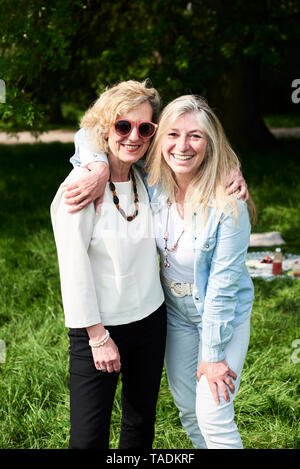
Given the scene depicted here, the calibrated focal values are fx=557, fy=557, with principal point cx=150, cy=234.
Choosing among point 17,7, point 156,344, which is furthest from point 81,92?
point 156,344

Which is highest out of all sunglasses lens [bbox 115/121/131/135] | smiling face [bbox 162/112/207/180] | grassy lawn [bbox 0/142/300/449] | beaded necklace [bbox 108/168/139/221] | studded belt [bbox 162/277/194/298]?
sunglasses lens [bbox 115/121/131/135]

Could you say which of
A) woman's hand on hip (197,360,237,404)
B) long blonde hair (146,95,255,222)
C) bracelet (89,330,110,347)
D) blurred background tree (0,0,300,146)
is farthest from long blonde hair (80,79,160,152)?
blurred background tree (0,0,300,146)

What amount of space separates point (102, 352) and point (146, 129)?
0.97 meters

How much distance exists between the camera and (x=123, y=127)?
2.37 m

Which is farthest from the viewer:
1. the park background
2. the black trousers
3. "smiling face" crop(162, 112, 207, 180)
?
the park background

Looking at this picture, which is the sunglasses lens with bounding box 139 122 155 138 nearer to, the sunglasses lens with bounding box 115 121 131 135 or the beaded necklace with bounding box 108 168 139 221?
the sunglasses lens with bounding box 115 121 131 135

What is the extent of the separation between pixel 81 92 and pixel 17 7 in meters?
7.14

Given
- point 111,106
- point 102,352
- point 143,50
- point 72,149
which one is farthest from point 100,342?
point 72,149

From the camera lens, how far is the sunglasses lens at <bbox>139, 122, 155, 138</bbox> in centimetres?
242

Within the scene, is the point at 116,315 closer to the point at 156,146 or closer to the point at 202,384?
the point at 202,384

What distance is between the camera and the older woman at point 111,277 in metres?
2.27

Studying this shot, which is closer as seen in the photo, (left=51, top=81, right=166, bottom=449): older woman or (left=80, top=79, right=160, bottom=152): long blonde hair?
(left=51, top=81, right=166, bottom=449): older woman

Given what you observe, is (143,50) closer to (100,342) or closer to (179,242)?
(179,242)

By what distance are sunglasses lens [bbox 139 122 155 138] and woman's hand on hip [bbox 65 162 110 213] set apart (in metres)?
0.22
